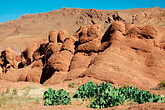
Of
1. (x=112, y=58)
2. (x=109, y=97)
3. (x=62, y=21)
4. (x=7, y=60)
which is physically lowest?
(x=109, y=97)

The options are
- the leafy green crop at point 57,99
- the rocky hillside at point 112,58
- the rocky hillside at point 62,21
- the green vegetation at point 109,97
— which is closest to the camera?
the green vegetation at point 109,97

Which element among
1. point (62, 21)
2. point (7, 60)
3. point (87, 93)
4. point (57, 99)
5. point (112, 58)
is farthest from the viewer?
point (62, 21)

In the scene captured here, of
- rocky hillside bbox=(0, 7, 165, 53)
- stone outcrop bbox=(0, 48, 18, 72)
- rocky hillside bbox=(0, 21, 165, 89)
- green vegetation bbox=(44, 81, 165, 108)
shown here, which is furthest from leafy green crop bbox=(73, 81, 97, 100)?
rocky hillside bbox=(0, 7, 165, 53)

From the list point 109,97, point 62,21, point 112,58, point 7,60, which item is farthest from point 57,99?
point 62,21

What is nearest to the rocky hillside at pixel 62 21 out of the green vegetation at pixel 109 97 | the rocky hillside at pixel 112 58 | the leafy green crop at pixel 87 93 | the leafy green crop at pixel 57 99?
the rocky hillside at pixel 112 58

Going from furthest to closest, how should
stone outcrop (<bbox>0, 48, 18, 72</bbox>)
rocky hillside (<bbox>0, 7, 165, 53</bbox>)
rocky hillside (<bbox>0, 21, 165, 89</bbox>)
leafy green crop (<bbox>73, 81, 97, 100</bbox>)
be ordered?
1. rocky hillside (<bbox>0, 7, 165, 53</bbox>)
2. stone outcrop (<bbox>0, 48, 18, 72</bbox>)
3. rocky hillside (<bbox>0, 21, 165, 89</bbox>)
4. leafy green crop (<bbox>73, 81, 97, 100</bbox>)

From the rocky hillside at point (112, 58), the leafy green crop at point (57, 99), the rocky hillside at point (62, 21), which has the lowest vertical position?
the leafy green crop at point (57, 99)

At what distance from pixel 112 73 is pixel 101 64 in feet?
4.33

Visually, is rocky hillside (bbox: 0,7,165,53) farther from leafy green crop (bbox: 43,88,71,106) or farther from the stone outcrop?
leafy green crop (bbox: 43,88,71,106)

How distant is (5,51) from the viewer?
26141 millimetres

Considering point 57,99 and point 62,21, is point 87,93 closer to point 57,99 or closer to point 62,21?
point 57,99

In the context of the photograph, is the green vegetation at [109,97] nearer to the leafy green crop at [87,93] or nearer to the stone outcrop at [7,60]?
the leafy green crop at [87,93]

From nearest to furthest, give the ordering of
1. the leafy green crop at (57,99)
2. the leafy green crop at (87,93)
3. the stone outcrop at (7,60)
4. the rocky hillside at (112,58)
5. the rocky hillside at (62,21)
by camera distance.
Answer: the leafy green crop at (57,99)
the leafy green crop at (87,93)
the rocky hillside at (112,58)
the stone outcrop at (7,60)
the rocky hillside at (62,21)

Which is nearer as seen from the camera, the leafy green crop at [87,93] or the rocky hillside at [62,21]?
the leafy green crop at [87,93]
